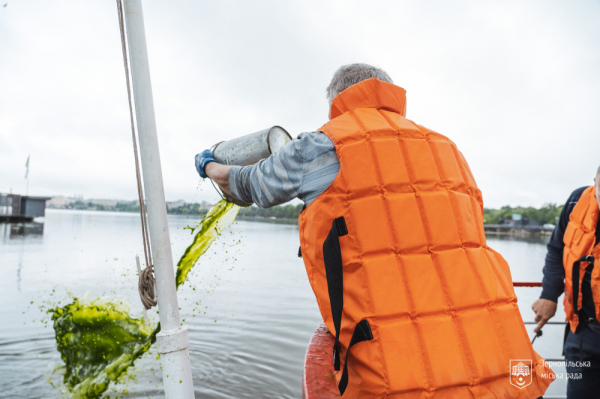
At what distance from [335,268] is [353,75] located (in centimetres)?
95

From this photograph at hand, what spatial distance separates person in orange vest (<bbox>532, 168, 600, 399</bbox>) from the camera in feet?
8.05

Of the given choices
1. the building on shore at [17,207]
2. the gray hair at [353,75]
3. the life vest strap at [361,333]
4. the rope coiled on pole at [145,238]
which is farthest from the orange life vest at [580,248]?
the building on shore at [17,207]

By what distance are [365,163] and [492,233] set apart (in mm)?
78545

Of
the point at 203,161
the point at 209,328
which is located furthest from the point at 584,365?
the point at 209,328

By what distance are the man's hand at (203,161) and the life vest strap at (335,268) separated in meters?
1.03

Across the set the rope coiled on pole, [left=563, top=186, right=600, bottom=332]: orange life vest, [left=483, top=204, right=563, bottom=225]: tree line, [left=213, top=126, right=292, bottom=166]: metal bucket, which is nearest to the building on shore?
the rope coiled on pole

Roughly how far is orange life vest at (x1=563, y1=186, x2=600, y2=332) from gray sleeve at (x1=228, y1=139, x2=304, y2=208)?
2.29 m

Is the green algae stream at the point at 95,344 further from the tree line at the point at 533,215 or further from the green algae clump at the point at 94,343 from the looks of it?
the tree line at the point at 533,215

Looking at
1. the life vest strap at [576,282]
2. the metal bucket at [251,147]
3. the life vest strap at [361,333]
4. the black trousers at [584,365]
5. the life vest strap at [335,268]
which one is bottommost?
the black trousers at [584,365]

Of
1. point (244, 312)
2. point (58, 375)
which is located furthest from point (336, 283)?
point (244, 312)

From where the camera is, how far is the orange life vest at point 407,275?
114 cm

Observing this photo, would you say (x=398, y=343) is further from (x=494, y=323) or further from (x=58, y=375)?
(x=58, y=375)

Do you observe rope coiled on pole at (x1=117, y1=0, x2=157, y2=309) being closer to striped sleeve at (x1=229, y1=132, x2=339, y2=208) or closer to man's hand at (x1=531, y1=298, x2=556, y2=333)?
striped sleeve at (x1=229, y1=132, x2=339, y2=208)

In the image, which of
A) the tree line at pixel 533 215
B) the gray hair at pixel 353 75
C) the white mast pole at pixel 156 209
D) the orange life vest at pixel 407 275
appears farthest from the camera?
the tree line at pixel 533 215
